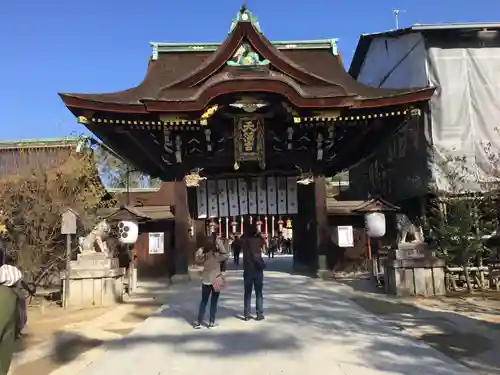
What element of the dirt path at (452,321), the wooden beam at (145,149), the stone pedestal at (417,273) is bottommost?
the dirt path at (452,321)

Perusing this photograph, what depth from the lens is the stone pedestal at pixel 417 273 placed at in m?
Answer: 11.2

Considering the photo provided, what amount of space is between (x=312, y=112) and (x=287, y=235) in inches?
1110

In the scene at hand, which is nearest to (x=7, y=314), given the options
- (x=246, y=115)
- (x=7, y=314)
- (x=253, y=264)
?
(x=7, y=314)

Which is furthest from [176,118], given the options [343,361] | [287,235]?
[287,235]

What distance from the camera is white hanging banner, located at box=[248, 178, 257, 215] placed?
16188 mm

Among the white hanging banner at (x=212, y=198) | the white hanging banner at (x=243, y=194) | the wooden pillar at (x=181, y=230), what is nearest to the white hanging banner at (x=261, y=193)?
the white hanging banner at (x=243, y=194)

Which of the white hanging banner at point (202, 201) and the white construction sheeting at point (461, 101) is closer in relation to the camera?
the white construction sheeting at point (461, 101)

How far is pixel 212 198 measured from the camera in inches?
640

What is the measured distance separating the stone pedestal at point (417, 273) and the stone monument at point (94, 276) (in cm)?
712

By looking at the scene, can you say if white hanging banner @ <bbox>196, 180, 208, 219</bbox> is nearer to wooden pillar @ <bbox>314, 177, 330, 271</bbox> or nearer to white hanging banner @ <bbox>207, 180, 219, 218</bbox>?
white hanging banner @ <bbox>207, 180, 219, 218</bbox>

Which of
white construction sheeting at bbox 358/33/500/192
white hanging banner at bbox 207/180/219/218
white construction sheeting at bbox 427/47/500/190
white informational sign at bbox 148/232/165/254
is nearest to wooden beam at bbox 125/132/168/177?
white hanging banner at bbox 207/180/219/218

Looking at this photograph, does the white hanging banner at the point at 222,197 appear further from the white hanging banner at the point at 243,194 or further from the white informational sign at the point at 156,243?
the white informational sign at the point at 156,243

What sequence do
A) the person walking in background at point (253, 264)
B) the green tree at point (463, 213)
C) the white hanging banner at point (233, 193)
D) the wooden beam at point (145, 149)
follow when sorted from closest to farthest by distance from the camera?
1. the person walking in background at point (253, 264)
2. the green tree at point (463, 213)
3. the wooden beam at point (145, 149)
4. the white hanging banner at point (233, 193)

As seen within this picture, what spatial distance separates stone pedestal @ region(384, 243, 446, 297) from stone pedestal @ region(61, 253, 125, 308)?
715 centimetres
